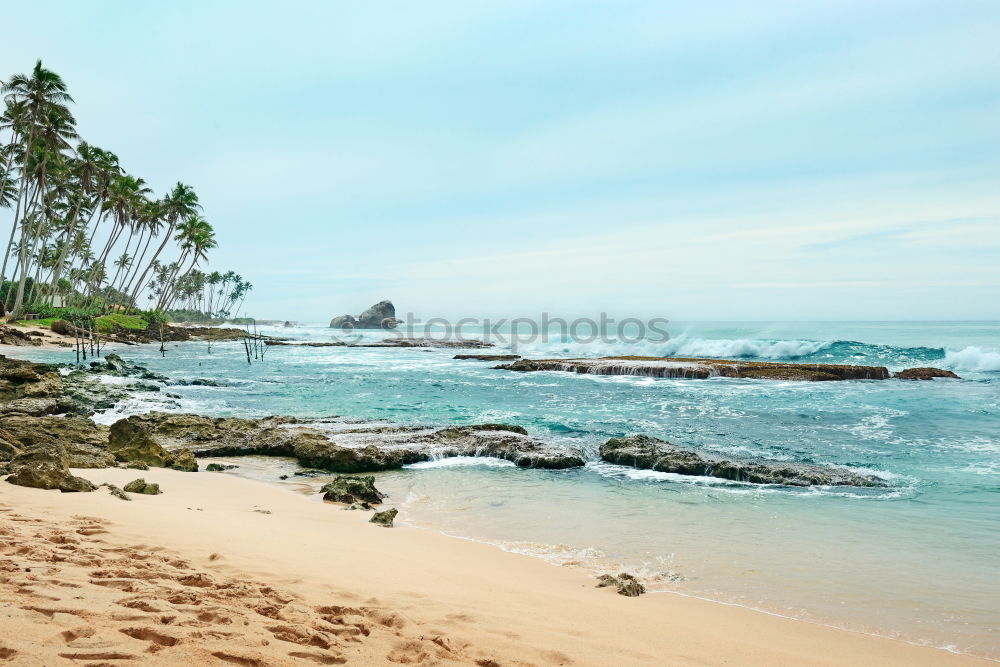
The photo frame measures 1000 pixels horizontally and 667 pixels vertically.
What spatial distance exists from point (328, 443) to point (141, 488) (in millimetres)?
4517

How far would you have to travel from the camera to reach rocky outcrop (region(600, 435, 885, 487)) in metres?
10.1

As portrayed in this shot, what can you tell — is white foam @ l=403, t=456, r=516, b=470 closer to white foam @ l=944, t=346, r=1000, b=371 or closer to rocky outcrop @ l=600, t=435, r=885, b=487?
rocky outcrop @ l=600, t=435, r=885, b=487

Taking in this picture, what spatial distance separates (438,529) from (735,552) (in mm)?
3659

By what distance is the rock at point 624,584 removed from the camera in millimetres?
5094

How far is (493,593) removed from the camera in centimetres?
470

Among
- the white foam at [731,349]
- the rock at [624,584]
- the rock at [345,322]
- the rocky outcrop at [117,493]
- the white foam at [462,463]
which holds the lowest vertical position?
the white foam at [462,463]

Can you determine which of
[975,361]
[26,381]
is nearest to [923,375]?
[975,361]

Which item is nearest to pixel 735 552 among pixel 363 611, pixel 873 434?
pixel 363 611

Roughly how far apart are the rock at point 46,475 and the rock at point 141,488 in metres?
0.46

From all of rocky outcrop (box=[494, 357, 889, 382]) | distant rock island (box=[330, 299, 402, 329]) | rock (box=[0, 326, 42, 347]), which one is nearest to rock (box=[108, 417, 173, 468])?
rocky outcrop (box=[494, 357, 889, 382])

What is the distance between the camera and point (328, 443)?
11938 mm

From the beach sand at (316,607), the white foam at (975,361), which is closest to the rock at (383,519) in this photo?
the beach sand at (316,607)

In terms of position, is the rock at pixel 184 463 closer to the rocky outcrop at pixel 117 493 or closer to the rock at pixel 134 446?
the rock at pixel 134 446

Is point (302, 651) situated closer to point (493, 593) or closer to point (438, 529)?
point (493, 593)
